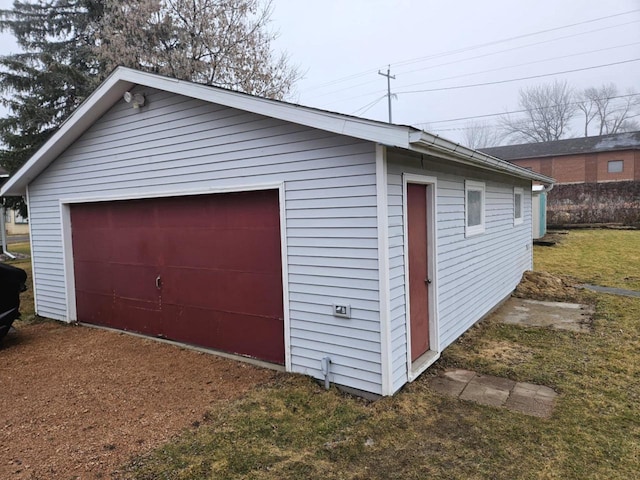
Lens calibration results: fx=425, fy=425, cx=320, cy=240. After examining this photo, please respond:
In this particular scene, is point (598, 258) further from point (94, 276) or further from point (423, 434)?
point (94, 276)

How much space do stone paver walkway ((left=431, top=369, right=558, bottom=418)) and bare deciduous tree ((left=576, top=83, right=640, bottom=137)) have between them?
4607cm

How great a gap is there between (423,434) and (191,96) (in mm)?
4285

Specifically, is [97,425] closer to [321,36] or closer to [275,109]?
[275,109]

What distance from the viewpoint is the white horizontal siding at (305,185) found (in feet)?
13.4

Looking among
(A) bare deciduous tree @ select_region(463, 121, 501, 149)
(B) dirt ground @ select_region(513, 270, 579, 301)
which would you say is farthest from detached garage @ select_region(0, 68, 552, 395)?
(A) bare deciduous tree @ select_region(463, 121, 501, 149)

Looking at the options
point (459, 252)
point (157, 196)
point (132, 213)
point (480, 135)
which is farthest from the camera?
point (480, 135)

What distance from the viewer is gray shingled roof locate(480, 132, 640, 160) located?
105ft

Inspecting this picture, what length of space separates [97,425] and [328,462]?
2164 millimetres

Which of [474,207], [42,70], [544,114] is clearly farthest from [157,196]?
[544,114]

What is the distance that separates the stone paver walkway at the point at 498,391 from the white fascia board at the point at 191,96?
8.27ft

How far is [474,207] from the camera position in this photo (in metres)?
6.41

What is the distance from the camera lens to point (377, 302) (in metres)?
4.01

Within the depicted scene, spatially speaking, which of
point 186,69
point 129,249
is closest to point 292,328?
point 129,249

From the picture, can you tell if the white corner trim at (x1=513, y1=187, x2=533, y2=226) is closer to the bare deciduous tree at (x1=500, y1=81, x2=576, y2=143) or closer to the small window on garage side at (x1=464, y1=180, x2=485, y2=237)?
the small window on garage side at (x1=464, y1=180, x2=485, y2=237)
